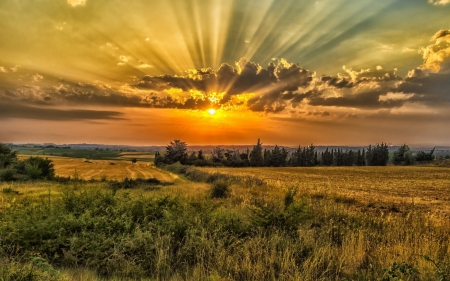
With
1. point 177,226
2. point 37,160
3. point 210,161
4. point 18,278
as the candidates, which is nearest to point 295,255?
point 177,226

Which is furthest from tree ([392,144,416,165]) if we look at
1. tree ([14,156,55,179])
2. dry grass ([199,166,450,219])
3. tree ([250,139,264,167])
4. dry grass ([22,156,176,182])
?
tree ([14,156,55,179])

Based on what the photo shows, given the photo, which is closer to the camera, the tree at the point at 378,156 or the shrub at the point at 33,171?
the shrub at the point at 33,171

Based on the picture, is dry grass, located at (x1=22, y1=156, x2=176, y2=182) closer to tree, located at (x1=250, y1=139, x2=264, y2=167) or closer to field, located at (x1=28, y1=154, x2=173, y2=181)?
field, located at (x1=28, y1=154, x2=173, y2=181)

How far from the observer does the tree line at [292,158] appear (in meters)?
122

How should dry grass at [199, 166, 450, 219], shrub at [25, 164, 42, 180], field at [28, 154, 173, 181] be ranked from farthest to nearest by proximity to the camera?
1. field at [28, 154, 173, 181]
2. shrub at [25, 164, 42, 180]
3. dry grass at [199, 166, 450, 219]

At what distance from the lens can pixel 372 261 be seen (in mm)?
7871

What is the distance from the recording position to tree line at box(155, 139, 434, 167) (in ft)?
401

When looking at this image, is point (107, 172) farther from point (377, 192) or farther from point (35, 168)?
point (377, 192)

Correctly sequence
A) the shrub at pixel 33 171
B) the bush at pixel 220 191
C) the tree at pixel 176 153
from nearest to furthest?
the bush at pixel 220 191 < the shrub at pixel 33 171 < the tree at pixel 176 153

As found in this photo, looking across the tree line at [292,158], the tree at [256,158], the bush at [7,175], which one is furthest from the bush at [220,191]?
the tree at [256,158]

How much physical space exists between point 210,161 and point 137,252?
11148 cm

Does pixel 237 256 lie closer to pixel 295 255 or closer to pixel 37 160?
pixel 295 255

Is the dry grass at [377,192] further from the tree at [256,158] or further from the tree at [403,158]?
the tree at [403,158]

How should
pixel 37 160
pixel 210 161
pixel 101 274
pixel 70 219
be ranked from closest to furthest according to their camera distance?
pixel 101 274 → pixel 70 219 → pixel 37 160 → pixel 210 161
